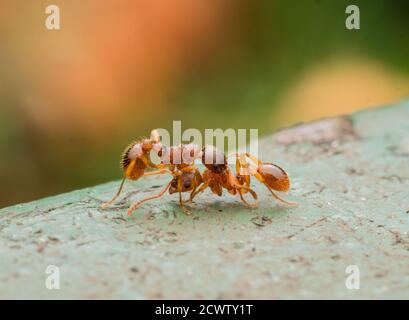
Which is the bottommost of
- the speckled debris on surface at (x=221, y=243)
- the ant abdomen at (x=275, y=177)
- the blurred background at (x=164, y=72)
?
the speckled debris on surface at (x=221, y=243)

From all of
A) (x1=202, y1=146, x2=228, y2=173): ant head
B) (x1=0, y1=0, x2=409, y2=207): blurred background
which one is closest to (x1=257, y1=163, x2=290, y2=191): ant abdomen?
(x1=202, y1=146, x2=228, y2=173): ant head

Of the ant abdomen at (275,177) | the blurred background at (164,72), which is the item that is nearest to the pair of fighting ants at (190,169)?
the ant abdomen at (275,177)

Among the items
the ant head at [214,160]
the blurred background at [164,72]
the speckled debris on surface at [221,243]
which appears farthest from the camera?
the blurred background at [164,72]

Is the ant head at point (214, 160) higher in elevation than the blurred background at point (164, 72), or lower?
lower

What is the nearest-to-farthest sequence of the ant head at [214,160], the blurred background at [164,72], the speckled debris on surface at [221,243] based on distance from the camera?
the speckled debris on surface at [221,243], the ant head at [214,160], the blurred background at [164,72]

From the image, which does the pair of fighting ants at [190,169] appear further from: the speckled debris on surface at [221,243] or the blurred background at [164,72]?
the blurred background at [164,72]

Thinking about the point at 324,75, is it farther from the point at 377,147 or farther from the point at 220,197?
the point at 220,197
